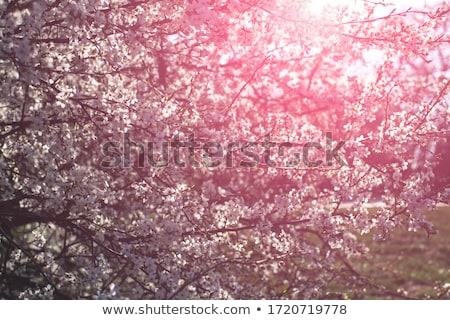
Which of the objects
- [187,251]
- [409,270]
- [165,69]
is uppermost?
[165,69]

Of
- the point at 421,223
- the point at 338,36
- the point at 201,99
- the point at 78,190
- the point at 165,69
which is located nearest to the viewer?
the point at 78,190

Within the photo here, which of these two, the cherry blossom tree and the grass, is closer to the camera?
the cherry blossom tree

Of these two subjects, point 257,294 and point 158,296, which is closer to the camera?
point 158,296

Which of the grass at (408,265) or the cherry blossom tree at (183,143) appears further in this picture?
the grass at (408,265)

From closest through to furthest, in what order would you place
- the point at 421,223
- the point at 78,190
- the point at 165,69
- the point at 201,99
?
1. the point at 78,190
2. the point at 421,223
3. the point at 201,99
4. the point at 165,69

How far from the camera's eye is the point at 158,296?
5.83 metres

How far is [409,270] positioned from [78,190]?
8.95m

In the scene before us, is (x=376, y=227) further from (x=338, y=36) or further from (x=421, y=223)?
(x=338, y=36)

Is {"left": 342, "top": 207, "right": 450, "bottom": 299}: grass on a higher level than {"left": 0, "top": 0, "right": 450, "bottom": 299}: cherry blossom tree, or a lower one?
lower

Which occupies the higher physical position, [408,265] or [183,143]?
[183,143]

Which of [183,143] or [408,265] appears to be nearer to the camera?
[183,143]

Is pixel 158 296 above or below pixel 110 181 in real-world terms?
below

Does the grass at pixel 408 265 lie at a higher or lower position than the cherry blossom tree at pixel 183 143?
lower
